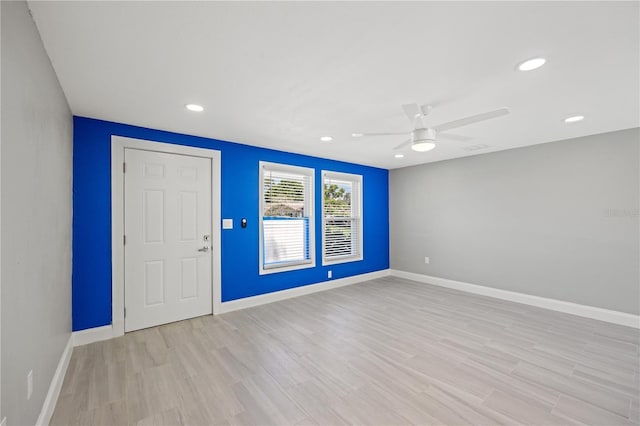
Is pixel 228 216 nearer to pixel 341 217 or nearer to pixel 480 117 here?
pixel 341 217

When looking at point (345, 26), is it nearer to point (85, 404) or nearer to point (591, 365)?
point (85, 404)

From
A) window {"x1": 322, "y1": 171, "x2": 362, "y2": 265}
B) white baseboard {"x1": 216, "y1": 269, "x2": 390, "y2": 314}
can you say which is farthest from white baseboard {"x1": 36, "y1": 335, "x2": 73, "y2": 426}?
window {"x1": 322, "y1": 171, "x2": 362, "y2": 265}

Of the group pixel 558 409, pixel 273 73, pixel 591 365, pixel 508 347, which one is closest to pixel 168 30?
pixel 273 73

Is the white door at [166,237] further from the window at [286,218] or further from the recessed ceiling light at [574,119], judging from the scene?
the recessed ceiling light at [574,119]

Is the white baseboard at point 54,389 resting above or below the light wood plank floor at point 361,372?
above

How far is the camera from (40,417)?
172 cm

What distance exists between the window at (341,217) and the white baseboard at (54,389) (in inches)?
143

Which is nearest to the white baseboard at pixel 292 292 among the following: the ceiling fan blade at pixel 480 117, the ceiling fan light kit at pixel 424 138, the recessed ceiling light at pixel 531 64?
the ceiling fan light kit at pixel 424 138

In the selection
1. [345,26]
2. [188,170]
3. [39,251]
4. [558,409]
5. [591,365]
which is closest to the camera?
[345,26]

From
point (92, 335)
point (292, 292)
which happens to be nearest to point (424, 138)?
point (292, 292)

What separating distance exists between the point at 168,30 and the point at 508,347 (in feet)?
13.2

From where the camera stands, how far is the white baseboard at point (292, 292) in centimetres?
407

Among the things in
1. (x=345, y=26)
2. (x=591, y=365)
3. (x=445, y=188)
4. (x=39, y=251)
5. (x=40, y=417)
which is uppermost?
(x=345, y=26)

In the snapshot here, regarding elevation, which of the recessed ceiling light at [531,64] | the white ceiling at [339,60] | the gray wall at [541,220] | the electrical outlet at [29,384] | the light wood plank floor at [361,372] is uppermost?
the white ceiling at [339,60]
